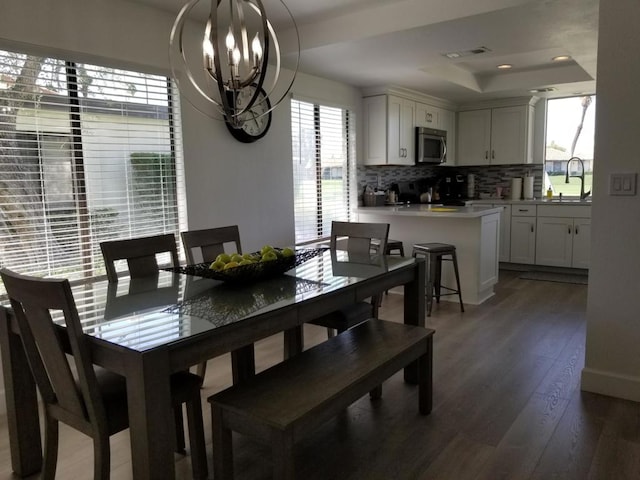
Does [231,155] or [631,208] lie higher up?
[231,155]

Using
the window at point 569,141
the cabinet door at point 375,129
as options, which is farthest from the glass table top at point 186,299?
the window at point 569,141

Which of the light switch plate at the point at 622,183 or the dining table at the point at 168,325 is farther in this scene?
the light switch plate at the point at 622,183

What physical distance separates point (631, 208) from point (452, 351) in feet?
4.72

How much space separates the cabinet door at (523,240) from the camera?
583 cm

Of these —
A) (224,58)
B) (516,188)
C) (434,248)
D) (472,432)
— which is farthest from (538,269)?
(224,58)

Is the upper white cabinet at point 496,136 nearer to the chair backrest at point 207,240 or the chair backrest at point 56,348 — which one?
the chair backrest at point 207,240

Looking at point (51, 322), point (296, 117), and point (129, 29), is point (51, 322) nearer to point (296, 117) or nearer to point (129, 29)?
point (129, 29)

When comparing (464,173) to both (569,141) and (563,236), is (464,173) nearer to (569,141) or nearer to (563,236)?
(569,141)

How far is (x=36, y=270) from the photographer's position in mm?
2713

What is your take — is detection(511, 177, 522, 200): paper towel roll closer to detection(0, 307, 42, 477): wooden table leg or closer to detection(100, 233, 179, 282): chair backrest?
detection(100, 233, 179, 282): chair backrest

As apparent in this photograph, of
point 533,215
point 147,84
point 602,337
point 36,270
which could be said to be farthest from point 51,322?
point 533,215

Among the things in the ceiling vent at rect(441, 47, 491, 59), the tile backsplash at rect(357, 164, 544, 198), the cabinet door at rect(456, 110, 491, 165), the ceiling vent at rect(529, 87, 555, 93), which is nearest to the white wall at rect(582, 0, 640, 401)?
the ceiling vent at rect(441, 47, 491, 59)

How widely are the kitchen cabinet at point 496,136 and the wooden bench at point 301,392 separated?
4670mm

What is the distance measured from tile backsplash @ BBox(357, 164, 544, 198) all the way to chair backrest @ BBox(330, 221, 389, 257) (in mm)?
2232
